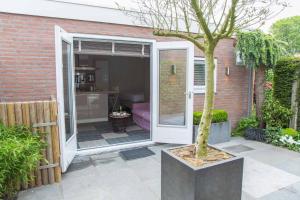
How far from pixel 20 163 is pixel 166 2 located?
237 centimetres

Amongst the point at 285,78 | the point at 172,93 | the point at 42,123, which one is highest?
the point at 285,78

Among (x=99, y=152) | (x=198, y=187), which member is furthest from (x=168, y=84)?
(x=198, y=187)

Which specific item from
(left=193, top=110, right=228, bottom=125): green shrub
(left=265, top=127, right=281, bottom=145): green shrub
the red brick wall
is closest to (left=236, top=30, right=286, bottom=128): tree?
(left=193, top=110, right=228, bottom=125): green shrub

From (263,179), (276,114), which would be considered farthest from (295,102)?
(263,179)

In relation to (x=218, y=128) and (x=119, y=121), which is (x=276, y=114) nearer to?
(x=218, y=128)

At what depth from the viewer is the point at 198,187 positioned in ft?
6.19

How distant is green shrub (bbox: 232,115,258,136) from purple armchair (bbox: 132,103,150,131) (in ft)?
7.82

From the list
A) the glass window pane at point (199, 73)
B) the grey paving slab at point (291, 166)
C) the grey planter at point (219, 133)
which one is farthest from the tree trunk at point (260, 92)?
the grey paving slab at point (291, 166)

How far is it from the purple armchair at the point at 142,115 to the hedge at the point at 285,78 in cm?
338

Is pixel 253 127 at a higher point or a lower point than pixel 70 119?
lower

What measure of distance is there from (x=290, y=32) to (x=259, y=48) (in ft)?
74.1

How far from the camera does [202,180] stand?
191 centimetres

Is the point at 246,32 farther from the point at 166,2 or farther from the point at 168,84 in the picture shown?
the point at 166,2

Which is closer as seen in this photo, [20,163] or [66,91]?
[20,163]
